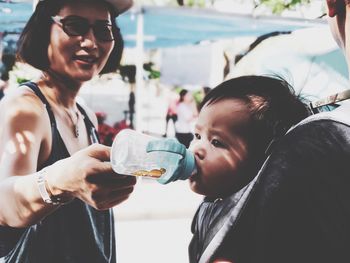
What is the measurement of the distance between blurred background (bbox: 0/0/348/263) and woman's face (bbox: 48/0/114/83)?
0.74 metres

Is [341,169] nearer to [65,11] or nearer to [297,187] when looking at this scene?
[297,187]

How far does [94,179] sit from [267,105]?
638mm

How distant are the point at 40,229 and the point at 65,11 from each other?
0.85m

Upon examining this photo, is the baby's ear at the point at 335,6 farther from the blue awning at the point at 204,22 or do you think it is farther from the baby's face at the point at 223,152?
the blue awning at the point at 204,22

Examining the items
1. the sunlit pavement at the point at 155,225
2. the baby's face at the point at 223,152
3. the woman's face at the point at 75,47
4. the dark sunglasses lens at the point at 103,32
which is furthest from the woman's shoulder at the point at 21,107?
the sunlit pavement at the point at 155,225

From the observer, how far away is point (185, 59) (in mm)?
11891

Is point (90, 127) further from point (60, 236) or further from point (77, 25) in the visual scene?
point (60, 236)

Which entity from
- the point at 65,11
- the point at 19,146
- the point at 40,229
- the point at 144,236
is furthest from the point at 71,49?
the point at 144,236

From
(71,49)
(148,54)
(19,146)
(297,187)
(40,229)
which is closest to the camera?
(297,187)

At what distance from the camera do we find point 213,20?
23.8 feet

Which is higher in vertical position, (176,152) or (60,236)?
(176,152)

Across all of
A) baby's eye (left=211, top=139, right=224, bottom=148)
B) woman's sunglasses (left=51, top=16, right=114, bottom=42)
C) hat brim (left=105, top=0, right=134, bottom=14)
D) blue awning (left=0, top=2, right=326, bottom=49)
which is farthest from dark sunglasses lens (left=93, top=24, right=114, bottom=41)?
blue awning (left=0, top=2, right=326, bottom=49)

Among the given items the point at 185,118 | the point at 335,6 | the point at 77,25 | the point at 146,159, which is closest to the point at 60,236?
the point at 146,159

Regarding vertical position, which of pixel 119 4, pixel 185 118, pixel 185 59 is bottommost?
pixel 185 118
